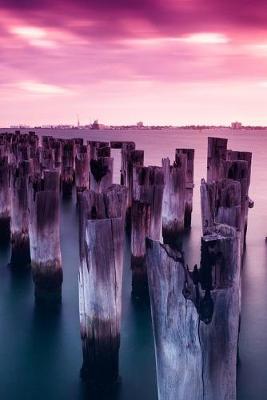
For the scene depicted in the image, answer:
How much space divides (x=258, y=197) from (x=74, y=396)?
611 inches

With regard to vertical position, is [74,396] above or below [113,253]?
below

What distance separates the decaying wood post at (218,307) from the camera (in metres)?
2.35

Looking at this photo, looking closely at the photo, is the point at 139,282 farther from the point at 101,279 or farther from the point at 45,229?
the point at 101,279

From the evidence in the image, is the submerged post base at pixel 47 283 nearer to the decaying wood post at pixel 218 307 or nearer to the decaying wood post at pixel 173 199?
the decaying wood post at pixel 173 199

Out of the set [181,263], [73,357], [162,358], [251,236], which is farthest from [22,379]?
[251,236]

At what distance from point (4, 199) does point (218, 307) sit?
23.9ft

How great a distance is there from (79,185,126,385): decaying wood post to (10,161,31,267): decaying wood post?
293 cm

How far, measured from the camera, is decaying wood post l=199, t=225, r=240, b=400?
2354 mm

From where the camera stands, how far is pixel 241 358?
5344 millimetres

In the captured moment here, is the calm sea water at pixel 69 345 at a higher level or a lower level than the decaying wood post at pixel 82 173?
lower

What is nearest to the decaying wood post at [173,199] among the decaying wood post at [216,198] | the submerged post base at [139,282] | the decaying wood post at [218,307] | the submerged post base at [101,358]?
the submerged post base at [139,282]

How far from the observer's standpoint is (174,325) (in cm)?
249

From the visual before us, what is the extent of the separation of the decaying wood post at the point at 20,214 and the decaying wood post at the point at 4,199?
1.40 meters

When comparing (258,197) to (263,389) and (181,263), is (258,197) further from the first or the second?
(181,263)
